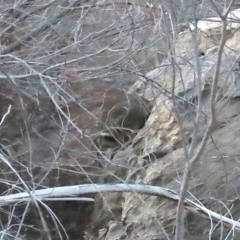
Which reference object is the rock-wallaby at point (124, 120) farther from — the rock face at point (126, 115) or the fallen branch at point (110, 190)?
the fallen branch at point (110, 190)

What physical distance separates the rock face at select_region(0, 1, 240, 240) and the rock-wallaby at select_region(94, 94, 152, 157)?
0.25 ft

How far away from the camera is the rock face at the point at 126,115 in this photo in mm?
3762

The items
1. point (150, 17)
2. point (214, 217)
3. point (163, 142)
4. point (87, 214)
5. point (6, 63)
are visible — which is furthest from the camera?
point (87, 214)

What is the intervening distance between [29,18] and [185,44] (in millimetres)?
1140

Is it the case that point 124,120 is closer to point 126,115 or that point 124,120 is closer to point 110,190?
point 126,115

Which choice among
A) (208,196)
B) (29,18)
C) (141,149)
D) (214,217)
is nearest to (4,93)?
(29,18)

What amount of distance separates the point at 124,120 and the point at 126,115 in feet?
1.00

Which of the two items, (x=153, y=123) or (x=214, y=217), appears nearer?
(x=214, y=217)

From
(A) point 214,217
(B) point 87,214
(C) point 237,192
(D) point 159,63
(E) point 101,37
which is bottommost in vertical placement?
(B) point 87,214

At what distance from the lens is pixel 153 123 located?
180 inches

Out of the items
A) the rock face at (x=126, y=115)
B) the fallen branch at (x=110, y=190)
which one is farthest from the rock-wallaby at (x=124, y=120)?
the fallen branch at (x=110, y=190)

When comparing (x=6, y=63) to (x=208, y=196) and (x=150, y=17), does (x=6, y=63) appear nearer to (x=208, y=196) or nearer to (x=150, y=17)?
(x=150, y=17)

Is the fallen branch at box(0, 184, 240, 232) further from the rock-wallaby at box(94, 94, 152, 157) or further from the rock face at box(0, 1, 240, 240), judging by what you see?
the rock-wallaby at box(94, 94, 152, 157)

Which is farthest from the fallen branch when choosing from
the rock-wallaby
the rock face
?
the rock-wallaby
